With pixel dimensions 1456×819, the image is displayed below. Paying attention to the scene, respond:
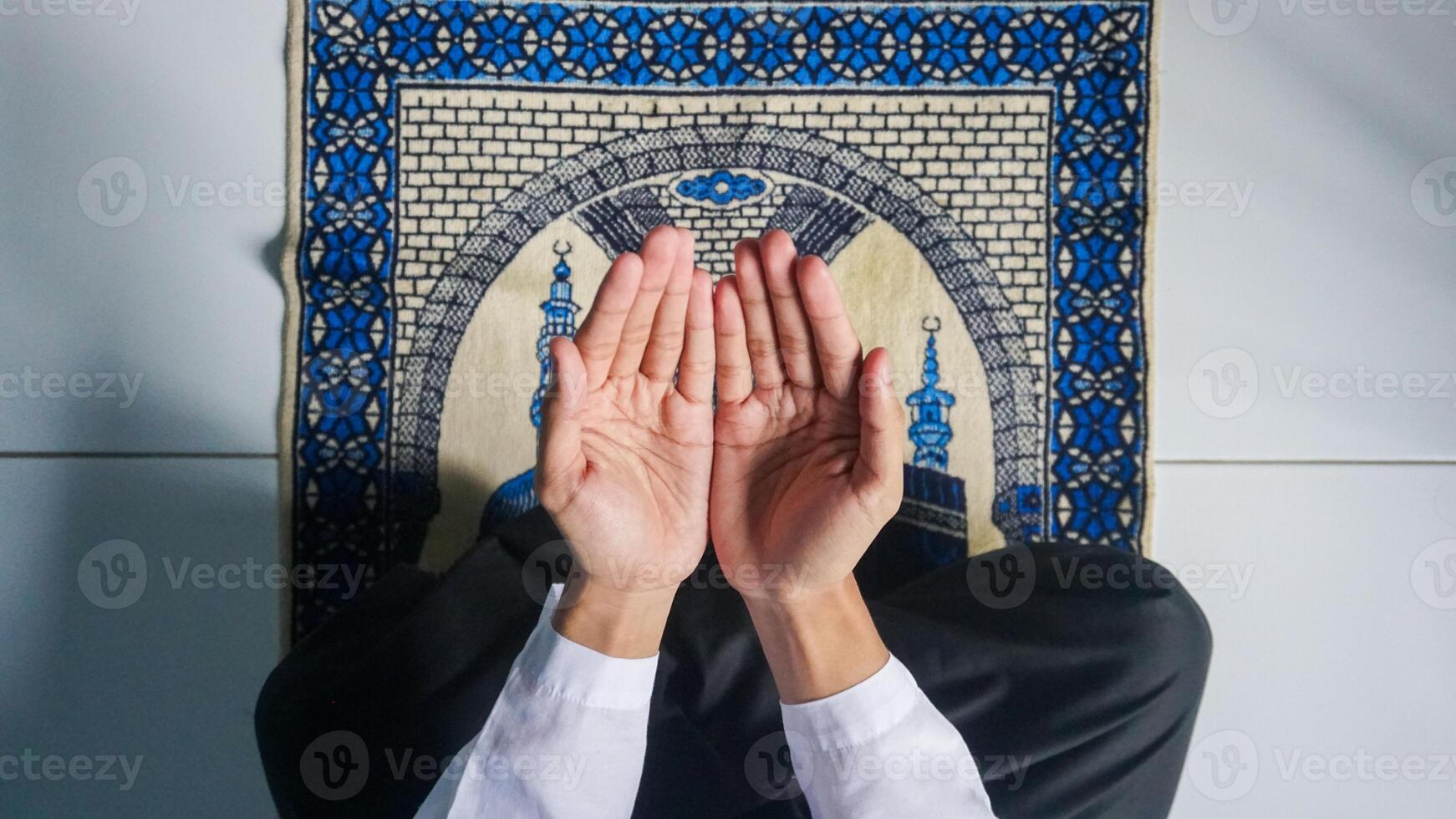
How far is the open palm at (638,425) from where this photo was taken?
0.53 m

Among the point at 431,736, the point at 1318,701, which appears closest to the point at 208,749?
the point at 431,736

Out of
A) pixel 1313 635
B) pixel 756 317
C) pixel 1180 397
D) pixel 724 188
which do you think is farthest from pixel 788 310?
pixel 1313 635

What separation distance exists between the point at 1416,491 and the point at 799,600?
769mm

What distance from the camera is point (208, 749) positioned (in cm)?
94

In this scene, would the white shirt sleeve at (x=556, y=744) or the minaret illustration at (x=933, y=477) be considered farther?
the minaret illustration at (x=933, y=477)

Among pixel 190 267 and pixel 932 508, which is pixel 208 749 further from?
pixel 932 508

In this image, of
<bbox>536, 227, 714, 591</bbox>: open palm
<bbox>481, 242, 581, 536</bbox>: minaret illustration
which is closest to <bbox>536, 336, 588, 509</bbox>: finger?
<bbox>536, 227, 714, 591</bbox>: open palm

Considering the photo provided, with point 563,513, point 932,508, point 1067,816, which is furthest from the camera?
point 932,508

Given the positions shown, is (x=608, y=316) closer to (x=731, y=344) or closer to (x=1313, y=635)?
(x=731, y=344)

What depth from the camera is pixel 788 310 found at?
1.92ft

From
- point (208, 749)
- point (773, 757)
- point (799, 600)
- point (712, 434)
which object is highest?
point (712, 434)

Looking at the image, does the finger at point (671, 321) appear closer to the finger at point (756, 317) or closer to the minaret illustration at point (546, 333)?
the finger at point (756, 317)

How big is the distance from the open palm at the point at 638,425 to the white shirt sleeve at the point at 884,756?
15 centimetres

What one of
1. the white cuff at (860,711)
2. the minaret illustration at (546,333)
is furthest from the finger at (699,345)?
the minaret illustration at (546,333)
